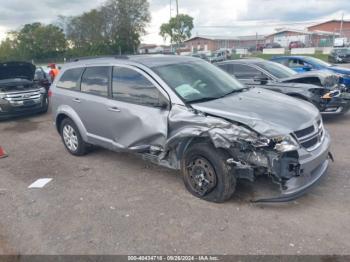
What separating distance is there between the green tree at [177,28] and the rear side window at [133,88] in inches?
1567

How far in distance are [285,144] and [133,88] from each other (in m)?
2.25

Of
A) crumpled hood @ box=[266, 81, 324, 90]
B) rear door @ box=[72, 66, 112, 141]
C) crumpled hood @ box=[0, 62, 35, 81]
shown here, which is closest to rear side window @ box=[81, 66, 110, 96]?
rear door @ box=[72, 66, 112, 141]

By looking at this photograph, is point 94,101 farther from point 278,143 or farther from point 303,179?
point 303,179

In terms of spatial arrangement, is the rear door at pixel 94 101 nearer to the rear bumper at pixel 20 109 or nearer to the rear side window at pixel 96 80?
the rear side window at pixel 96 80

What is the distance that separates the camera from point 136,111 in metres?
4.30

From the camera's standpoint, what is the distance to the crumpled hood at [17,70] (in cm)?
938

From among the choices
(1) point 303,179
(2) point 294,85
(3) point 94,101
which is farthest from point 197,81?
(2) point 294,85

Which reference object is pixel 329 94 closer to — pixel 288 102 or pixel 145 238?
pixel 288 102

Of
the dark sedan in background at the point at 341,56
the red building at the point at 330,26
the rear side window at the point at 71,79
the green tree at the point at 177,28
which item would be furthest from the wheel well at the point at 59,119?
the red building at the point at 330,26

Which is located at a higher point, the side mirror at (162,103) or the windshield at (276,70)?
the windshield at (276,70)

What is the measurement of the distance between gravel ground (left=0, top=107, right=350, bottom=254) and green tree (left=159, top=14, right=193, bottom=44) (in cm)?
4041

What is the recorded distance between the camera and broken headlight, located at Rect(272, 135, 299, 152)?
3186mm

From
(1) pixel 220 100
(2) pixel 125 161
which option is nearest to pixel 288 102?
(1) pixel 220 100

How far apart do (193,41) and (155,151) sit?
260ft
